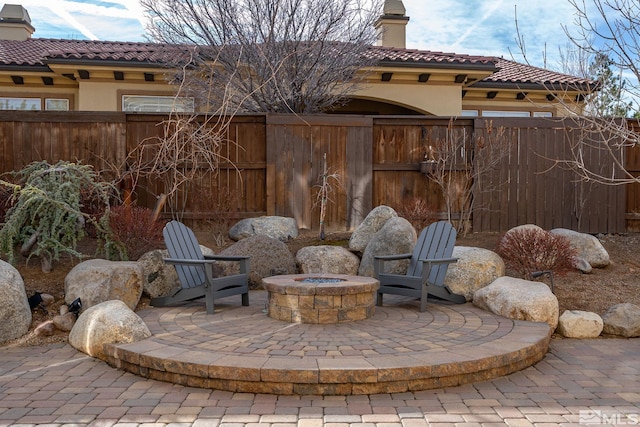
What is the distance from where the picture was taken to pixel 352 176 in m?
8.65

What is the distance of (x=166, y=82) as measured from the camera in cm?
1153

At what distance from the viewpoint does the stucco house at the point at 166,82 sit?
433 inches

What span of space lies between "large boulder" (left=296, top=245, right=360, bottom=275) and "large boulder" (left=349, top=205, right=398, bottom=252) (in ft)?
1.08

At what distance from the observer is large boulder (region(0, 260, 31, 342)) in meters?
4.82

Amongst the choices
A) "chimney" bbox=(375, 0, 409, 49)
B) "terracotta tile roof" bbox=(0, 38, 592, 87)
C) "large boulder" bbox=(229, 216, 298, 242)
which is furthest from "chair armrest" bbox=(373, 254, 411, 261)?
"chimney" bbox=(375, 0, 409, 49)

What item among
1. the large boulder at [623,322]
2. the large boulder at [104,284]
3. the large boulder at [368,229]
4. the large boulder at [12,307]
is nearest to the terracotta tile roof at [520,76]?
the large boulder at [368,229]

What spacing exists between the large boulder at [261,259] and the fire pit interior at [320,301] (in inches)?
66.5

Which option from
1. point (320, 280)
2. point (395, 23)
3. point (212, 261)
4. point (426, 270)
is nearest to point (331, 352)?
point (320, 280)

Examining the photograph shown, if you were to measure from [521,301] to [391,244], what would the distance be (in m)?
1.97

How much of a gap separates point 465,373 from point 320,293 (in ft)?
4.87

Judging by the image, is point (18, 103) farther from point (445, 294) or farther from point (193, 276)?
point (445, 294)

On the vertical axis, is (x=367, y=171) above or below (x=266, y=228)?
above

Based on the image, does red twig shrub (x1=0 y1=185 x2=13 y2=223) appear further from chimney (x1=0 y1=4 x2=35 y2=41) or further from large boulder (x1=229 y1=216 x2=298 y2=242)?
chimney (x1=0 y1=4 x2=35 y2=41)

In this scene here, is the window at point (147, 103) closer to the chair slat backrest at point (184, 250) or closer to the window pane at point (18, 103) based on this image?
the window pane at point (18, 103)
